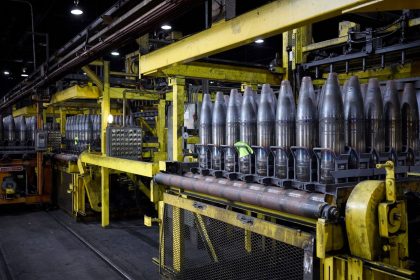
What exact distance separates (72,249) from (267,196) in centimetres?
438

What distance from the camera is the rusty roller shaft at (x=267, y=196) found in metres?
2.19

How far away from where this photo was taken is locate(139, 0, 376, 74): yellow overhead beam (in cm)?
208

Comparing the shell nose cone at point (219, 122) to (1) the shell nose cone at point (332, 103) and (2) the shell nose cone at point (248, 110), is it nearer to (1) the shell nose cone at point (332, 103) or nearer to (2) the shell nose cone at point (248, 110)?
(2) the shell nose cone at point (248, 110)

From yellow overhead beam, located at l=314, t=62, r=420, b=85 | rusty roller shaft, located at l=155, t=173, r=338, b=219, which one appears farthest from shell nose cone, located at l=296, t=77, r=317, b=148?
yellow overhead beam, located at l=314, t=62, r=420, b=85

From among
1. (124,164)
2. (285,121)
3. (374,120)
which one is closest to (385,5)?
(374,120)

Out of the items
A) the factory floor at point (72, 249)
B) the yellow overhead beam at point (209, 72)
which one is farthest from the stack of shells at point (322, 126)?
the factory floor at point (72, 249)

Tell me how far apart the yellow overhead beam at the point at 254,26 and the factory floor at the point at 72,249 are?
2.85 metres

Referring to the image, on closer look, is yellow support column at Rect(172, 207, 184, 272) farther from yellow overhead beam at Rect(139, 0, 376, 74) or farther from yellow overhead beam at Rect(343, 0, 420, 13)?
yellow overhead beam at Rect(343, 0, 420, 13)

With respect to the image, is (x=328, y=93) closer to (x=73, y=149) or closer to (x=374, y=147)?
(x=374, y=147)

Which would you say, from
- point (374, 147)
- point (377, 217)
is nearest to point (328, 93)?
point (374, 147)

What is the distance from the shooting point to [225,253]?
9.87 feet

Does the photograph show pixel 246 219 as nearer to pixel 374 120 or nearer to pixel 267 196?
pixel 267 196

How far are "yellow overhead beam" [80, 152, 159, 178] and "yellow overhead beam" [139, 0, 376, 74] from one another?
1266mm

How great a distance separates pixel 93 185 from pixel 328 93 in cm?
605
